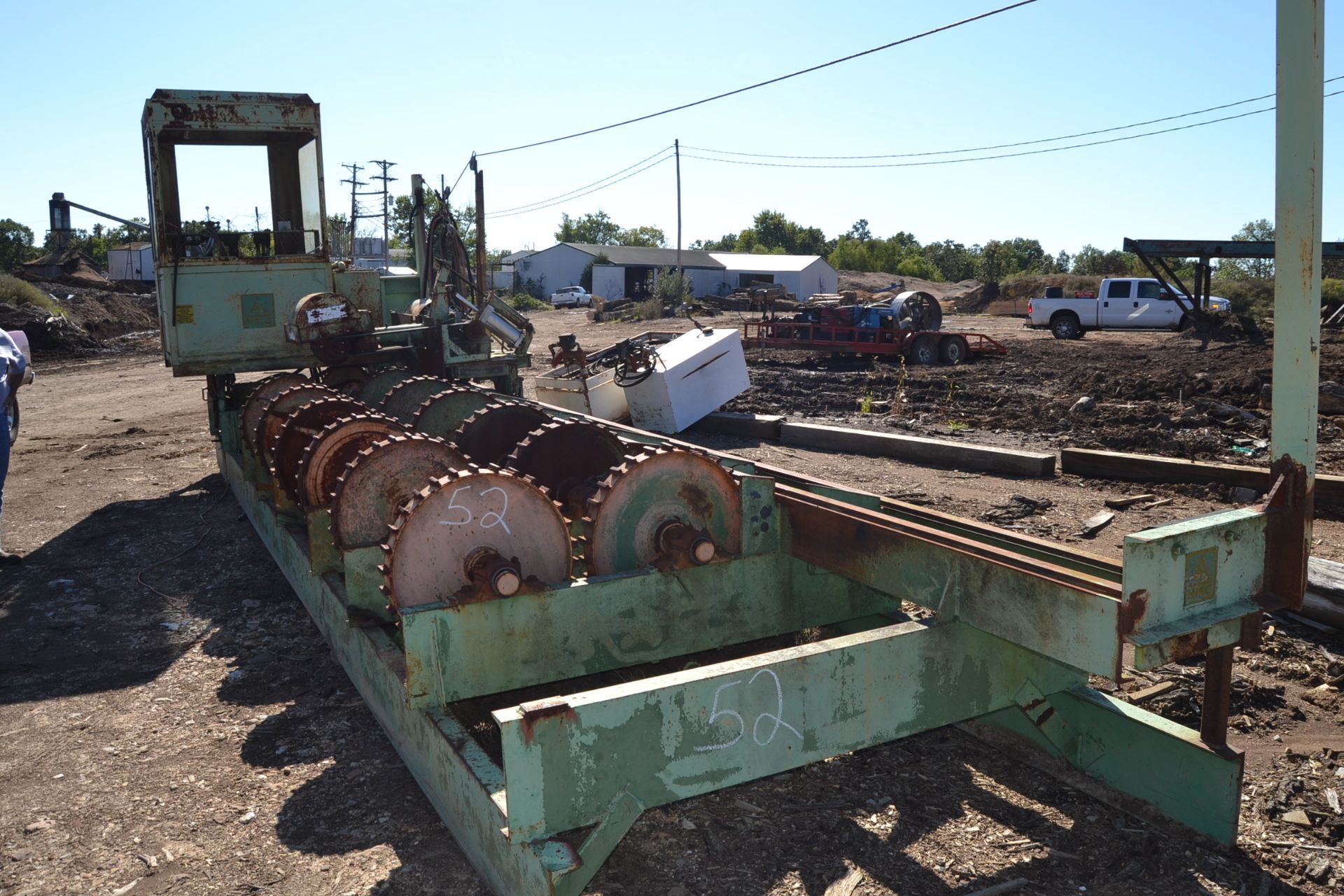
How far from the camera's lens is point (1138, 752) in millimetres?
3520

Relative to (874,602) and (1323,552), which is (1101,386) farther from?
(874,602)

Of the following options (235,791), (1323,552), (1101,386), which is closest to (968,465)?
(1323,552)

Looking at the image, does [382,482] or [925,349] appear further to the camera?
[925,349]

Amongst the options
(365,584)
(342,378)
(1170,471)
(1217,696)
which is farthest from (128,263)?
(1217,696)

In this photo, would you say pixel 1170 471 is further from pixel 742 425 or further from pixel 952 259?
pixel 952 259

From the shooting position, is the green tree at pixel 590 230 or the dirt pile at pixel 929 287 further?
the green tree at pixel 590 230

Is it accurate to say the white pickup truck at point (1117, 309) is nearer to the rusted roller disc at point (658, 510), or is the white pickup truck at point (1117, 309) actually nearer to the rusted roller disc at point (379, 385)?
the rusted roller disc at point (379, 385)

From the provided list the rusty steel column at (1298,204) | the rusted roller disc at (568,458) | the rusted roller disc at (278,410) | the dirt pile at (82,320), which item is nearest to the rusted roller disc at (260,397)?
the rusted roller disc at (278,410)

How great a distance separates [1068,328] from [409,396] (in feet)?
75.2

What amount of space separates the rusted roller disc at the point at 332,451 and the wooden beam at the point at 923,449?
19.1 feet

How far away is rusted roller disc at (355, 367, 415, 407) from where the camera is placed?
24.8 ft

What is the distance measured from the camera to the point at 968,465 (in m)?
→ 9.48

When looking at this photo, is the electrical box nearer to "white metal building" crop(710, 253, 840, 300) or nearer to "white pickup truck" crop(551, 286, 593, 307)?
"white metal building" crop(710, 253, 840, 300)

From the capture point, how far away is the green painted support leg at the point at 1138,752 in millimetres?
3273
